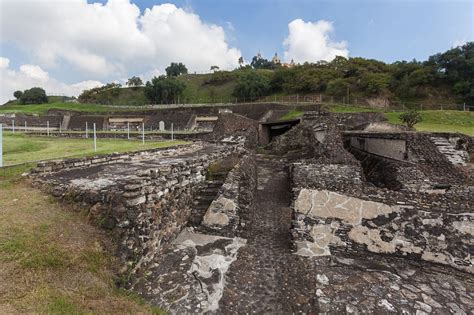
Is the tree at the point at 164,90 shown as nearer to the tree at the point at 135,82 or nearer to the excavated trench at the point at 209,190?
the tree at the point at 135,82

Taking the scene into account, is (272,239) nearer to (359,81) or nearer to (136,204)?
(136,204)

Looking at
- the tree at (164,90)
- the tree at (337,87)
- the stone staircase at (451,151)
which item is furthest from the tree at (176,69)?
the stone staircase at (451,151)

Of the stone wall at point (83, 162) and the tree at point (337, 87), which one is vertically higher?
the tree at point (337, 87)

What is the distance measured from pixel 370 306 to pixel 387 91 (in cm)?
4263

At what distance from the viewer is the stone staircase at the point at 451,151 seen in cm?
1259

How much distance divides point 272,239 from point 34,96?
7062cm

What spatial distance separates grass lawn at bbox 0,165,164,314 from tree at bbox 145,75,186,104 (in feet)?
166

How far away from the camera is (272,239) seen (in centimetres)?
694

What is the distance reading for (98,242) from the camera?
455 centimetres

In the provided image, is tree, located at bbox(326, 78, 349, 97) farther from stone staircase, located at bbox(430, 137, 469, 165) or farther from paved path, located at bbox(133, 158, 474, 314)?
paved path, located at bbox(133, 158, 474, 314)

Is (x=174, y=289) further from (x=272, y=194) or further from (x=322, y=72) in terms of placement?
(x=322, y=72)

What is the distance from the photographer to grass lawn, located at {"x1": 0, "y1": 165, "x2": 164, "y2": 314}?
3.27 m

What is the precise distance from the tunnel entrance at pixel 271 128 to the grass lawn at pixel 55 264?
68.9 ft

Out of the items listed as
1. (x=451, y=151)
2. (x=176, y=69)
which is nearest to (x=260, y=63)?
(x=176, y=69)
